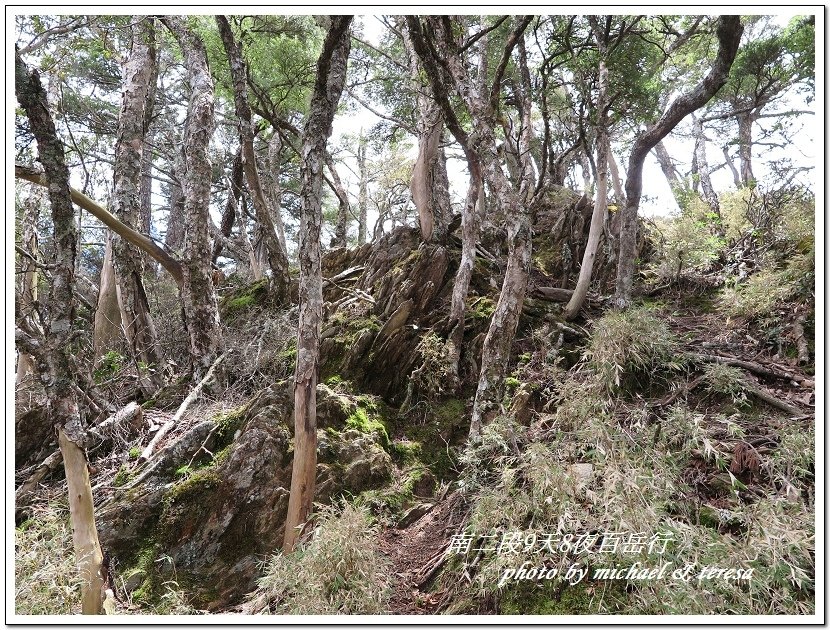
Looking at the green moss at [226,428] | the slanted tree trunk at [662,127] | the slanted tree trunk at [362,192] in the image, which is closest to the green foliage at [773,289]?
the slanted tree trunk at [662,127]

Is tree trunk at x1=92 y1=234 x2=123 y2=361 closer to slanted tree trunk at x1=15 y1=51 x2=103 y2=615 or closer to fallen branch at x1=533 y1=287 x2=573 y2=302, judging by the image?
slanted tree trunk at x1=15 y1=51 x2=103 y2=615

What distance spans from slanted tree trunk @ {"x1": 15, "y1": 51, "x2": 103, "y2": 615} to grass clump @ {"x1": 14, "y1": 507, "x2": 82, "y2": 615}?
8cm

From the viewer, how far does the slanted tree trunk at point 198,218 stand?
540cm

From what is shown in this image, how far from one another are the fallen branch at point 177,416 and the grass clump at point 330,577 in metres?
1.84

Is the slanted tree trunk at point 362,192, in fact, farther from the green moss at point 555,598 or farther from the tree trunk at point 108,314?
the green moss at point 555,598

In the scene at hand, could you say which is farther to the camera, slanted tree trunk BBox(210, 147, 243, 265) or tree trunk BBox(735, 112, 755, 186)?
slanted tree trunk BBox(210, 147, 243, 265)

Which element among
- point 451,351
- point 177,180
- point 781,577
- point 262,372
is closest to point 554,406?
point 451,351

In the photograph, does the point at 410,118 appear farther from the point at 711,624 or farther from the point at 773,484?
the point at 711,624

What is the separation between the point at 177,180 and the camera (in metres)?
10.8

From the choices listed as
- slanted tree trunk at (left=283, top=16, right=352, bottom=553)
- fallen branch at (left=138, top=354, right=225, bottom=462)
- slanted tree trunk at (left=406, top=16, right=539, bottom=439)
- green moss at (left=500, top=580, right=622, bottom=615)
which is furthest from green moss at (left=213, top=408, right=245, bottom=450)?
green moss at (left=500, top=580, right=622, bottom=615)

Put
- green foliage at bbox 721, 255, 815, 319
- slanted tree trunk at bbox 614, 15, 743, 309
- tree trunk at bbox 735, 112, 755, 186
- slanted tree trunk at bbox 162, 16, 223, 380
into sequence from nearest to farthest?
slanted tree trunk at bbox 614, 15, 743, 309 → green foliage at bbox 721, 255, 815, 319 → slanted tree trunk at bbox 162, 16, 223, 380 → tree trunk at bbox 735, 112, 755, 186

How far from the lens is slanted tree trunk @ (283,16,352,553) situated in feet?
11.3

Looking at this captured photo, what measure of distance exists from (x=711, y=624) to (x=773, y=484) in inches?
46.8

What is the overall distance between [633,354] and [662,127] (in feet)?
8.13
